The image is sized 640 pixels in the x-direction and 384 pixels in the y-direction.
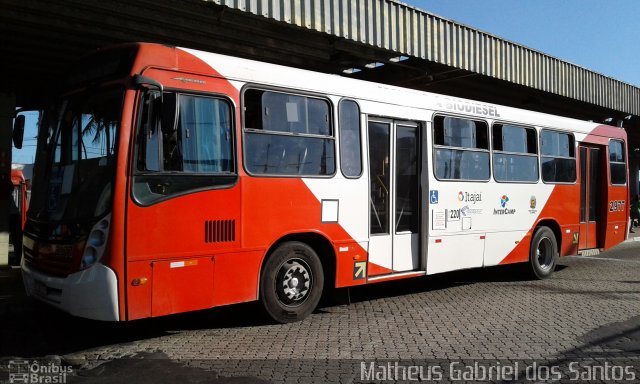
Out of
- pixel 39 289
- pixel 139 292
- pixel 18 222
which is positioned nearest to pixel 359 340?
pixel 139 292

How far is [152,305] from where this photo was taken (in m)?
5.20

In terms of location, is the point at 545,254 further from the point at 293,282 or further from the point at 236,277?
the point at 236,277

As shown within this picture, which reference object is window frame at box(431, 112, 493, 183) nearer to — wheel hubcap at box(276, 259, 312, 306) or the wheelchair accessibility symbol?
the wheelchair accessibility symbol

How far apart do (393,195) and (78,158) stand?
4.11m

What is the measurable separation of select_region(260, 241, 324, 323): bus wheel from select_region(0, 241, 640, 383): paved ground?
0.21m

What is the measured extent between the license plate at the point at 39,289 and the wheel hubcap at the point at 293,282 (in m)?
2.48

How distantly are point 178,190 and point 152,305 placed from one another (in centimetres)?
117

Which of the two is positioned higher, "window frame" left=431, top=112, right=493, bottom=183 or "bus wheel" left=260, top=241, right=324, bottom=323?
"window frame" left=431, top=112, right=493, bottom=183

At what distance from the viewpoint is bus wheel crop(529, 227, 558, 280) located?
9.86 metres

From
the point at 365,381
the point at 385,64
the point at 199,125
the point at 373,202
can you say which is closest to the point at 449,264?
the point at 373,202

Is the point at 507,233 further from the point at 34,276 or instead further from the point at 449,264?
the point at 34,276

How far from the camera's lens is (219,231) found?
5.70m

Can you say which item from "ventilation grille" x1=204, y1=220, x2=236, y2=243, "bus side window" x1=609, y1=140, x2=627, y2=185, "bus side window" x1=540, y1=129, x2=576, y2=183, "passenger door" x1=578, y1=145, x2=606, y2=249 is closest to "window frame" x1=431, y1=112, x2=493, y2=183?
"bus side window" x1=540, y1=129, x2=576, y2=183

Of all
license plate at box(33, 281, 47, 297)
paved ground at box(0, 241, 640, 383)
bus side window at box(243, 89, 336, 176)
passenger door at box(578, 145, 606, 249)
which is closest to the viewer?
paved ground at box(0, 241, 640, 383)
